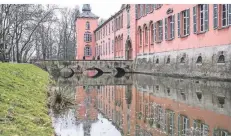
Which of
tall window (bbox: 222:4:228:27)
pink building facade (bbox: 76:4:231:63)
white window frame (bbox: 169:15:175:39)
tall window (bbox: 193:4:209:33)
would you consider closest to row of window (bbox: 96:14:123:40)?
pink building facade (bbox: 76:4:231:63)

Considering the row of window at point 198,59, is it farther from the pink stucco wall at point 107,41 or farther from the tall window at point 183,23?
the pink stucco wall at point 107,41

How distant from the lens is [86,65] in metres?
41.9

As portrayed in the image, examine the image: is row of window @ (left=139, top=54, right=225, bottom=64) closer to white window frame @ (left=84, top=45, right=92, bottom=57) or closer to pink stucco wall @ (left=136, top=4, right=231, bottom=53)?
pink stucco wall @ (left=136, top=4, right=231, bottom=53)

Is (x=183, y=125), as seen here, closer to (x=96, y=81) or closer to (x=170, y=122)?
(x=170, y=122)

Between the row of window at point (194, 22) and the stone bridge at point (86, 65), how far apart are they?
181 inches

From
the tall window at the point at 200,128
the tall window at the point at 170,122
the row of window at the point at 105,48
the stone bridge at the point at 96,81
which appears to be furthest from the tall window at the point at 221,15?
the row of window at the point at 105,48

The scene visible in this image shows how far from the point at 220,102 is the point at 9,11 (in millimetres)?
25999

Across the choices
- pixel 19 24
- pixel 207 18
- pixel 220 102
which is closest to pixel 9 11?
pixel 19 24

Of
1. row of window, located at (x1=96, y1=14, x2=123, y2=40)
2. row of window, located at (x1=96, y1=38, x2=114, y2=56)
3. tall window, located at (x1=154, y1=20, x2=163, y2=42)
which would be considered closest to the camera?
tall window, located at (x1=154, y1=20, x2=163, y2=42)

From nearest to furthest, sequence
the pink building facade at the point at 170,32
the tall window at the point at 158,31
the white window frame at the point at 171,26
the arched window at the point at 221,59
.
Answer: the arched window at the point at 221,59 → the pink building facade at the point at 170,32 → the white window frame at the point at 171,26 → the tall window at the point at 158,31

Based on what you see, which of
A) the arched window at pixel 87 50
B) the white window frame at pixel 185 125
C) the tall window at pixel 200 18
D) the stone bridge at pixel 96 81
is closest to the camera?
the white window frame at pixel 185 125

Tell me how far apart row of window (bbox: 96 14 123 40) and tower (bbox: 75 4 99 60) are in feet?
10.4

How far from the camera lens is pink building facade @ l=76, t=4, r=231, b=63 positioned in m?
22.4

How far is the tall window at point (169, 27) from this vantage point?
31312mm
